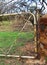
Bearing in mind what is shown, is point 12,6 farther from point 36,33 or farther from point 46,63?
point 46,63

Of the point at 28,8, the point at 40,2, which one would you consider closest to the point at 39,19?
the point at 28,8

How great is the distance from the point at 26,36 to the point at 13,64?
376 centimetres

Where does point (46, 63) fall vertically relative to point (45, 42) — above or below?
below

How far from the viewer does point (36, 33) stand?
5969mm

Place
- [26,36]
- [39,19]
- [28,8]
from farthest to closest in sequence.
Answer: [26,36] < [28,8] < [39,19]

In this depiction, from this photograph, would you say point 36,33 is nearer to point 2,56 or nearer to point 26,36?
point 2,56

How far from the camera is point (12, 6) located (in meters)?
7.62

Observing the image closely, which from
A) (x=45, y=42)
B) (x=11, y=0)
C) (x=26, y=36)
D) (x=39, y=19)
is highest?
(x=11, y=0)

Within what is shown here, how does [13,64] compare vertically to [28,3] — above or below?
below

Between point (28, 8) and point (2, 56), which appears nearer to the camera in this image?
point (2, 56)

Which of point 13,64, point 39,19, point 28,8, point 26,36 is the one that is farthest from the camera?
point 26,36

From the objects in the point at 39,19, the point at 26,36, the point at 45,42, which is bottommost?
the point at 26,36

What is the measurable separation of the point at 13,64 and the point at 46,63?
0.91 meters

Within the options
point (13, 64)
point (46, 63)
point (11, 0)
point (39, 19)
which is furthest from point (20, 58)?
point (11, 0)
